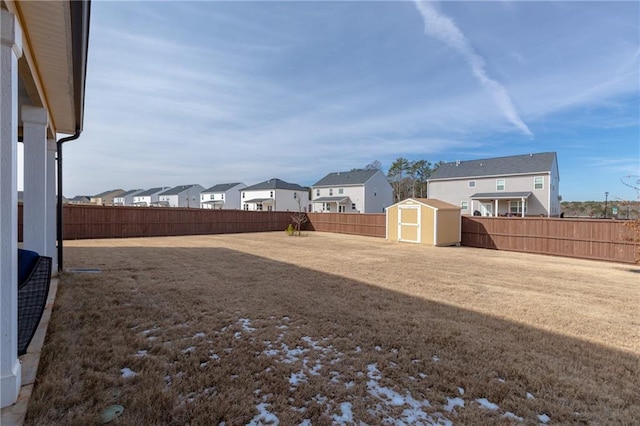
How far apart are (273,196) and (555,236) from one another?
30.3 m

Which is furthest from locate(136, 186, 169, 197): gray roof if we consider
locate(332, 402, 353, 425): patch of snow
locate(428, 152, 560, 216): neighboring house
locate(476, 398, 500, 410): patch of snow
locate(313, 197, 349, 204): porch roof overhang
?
locate(476, 398, 500, 410): patch of snow

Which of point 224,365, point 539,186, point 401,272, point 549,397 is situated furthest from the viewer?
point 539,186

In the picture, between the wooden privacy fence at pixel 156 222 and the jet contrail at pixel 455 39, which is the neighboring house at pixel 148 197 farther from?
the jet contrail at pixel 455 39

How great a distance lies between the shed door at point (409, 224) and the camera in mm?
15166

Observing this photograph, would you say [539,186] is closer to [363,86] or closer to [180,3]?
[363,86]

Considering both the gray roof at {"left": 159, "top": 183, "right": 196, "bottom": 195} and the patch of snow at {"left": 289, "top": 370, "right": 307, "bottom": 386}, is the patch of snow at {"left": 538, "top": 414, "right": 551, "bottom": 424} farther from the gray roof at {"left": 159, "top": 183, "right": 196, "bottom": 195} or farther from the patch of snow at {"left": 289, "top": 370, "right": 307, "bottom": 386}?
the gray roof at {"left": 159, "top": 183, "right": 196, "bottom": 195}

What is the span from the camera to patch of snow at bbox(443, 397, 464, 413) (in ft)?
7.36

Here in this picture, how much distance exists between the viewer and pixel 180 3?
672 centimetres

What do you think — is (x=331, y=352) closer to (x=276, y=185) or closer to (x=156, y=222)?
(x=156, y=222)

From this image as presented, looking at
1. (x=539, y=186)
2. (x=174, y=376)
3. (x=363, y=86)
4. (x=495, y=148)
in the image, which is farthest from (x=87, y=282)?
(x=495, y=148)

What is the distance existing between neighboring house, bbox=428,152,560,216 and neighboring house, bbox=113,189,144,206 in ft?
186

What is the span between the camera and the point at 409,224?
15.6m

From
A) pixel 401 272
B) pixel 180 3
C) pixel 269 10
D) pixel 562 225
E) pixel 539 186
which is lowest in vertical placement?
pixel 401 272

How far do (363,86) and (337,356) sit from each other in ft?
48.4
